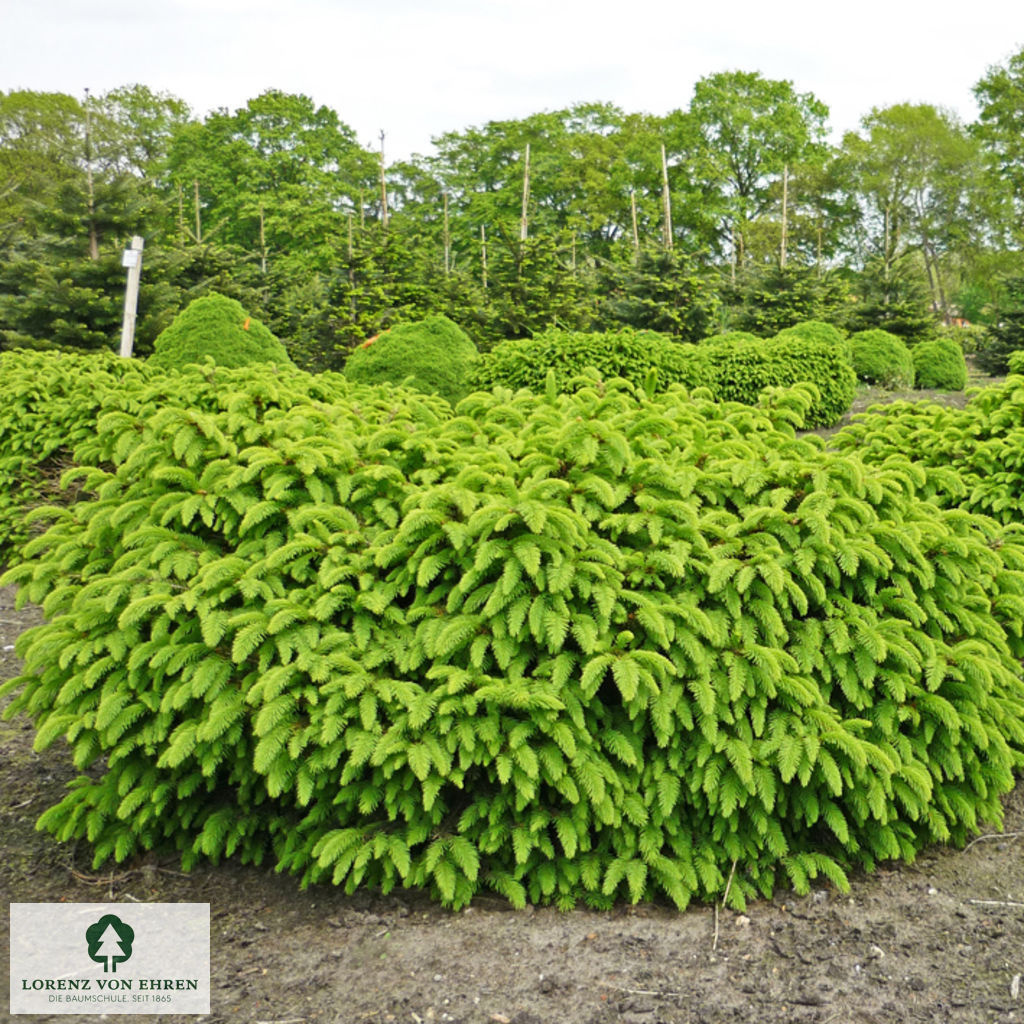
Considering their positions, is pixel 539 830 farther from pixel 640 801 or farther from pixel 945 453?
pixel 945 453

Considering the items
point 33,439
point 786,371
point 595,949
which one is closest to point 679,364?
point 786,371

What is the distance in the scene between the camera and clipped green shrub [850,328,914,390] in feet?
47.7

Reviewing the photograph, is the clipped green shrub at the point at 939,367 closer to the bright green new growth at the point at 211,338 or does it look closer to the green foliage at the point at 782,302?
the green foliage at the point at 782,302

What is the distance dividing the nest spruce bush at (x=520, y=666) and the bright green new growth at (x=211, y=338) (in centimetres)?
685

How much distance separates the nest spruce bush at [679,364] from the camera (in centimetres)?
854

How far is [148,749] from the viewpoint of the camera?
278cm

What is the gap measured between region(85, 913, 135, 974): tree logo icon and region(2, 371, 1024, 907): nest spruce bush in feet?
0.96

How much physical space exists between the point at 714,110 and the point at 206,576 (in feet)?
119

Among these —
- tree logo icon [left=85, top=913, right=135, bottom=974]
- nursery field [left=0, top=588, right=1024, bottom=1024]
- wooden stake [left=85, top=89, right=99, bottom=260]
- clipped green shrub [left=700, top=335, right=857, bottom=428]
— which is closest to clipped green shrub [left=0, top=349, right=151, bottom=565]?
nursery field [left=0, top=588, right=1024, bottom=1024]

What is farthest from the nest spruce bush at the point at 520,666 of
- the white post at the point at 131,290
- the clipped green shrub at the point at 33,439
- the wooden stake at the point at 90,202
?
the wooden stake at the point at 90,202

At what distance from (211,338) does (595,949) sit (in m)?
8.79

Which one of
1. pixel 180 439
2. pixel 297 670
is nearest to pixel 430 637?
pixel 297 670

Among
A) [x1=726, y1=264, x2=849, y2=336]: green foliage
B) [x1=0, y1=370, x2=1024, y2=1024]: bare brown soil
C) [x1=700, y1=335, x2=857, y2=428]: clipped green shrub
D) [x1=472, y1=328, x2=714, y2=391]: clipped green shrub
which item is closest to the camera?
[x1=0, y1=370, x2=1024, y2=1024]: bare brown soil

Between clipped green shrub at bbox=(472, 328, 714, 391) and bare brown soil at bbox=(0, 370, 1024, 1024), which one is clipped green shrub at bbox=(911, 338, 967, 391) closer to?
clipped green shrub at bbox=(472, 328, 714, 391)
